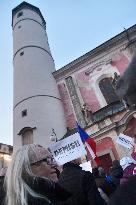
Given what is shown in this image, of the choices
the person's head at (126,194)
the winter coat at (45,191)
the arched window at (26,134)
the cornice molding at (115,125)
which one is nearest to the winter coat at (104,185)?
the winter coat at (45,191)

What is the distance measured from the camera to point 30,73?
63.3 ft

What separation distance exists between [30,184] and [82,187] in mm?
1019

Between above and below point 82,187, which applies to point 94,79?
above

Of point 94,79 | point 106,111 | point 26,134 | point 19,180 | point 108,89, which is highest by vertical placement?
point 94,79

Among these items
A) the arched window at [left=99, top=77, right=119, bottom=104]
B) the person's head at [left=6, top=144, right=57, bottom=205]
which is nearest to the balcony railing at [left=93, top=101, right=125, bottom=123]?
the arched window at [left=99, top=77, right=119, bottom=104]

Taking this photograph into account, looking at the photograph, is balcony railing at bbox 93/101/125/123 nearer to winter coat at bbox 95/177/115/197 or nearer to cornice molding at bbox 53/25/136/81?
cornice molding at bbox 53/25/136/81

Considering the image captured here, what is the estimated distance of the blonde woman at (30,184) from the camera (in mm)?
1993

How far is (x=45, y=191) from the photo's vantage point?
6.75 ft

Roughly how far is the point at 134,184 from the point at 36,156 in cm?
154

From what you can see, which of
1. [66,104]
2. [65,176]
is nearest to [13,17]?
[66,104]

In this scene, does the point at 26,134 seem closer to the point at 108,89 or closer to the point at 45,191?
the point at 108,89

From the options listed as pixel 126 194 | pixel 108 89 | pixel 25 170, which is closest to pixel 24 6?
pixel 108 89

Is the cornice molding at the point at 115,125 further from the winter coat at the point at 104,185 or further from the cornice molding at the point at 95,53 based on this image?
the winter coat at the point at 104,185

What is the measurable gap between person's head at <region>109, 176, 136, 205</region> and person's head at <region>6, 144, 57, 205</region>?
3.93 feet
